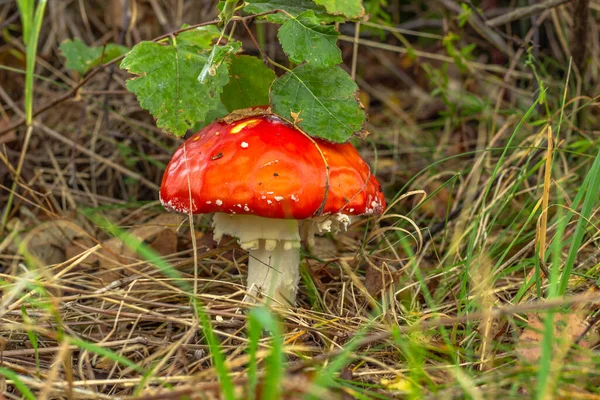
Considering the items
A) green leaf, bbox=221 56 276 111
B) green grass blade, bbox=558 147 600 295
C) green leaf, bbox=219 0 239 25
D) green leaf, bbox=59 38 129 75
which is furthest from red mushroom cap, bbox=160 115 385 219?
green leaf, bbox=59 38 129 75

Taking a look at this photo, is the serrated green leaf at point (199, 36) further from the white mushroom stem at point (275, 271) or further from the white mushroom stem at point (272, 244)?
the white mushroom stem at point (275, 271)

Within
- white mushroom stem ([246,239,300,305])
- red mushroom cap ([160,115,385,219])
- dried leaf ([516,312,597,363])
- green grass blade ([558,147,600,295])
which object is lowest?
white mushroom stem ([246,239,300,305])

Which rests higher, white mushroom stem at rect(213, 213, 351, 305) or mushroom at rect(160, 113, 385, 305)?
mushroom at rect(160, 113, 385, 305)

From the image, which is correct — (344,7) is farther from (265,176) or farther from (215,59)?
(265,176)

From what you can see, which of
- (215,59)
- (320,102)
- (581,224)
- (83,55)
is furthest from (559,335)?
(83,55)

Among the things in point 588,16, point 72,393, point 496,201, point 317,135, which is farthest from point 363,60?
point 72,393

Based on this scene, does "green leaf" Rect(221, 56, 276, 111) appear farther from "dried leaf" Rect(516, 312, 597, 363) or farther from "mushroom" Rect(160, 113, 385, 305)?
"dried leaf" Rect(516, 312, 597, 363)
